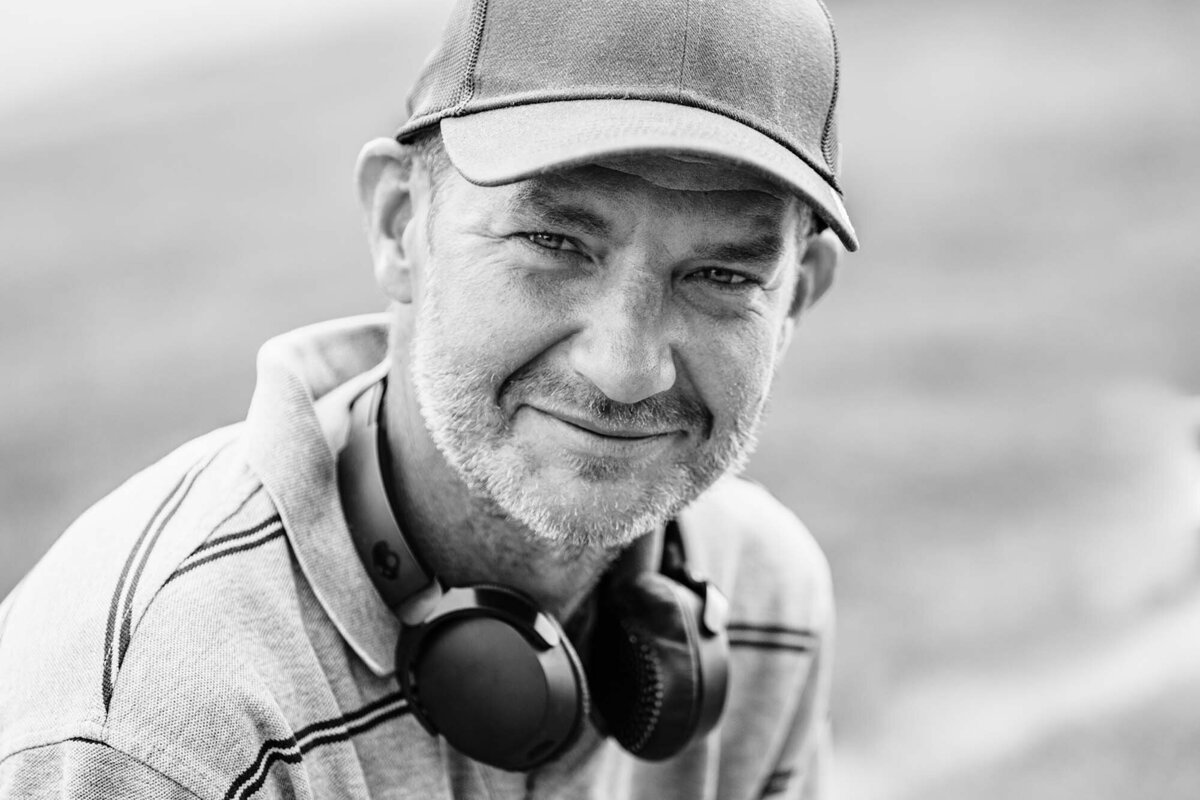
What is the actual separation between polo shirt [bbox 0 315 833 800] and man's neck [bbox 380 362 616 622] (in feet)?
0.30

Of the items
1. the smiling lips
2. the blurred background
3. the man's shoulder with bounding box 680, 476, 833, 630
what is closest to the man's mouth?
the smiling lips

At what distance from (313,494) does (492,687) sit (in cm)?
33

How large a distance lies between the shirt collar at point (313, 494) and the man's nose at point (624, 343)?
1.18ft

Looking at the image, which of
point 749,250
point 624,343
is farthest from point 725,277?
point 624,343

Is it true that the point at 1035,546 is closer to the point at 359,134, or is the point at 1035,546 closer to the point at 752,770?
the point at 752,770

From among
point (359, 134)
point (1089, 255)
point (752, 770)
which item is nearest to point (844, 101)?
point (1089, 255)

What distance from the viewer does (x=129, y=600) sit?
155 cm

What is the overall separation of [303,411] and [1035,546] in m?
3.53

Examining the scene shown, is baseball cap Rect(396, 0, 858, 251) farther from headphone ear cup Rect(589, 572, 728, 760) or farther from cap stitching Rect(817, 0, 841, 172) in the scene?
headphone ear cup Rect(589, 572, 728, 760)

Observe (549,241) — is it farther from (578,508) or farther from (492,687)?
(492,687)

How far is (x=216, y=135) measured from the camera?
7.38 meters

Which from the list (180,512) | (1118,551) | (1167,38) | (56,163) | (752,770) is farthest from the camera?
(1167,38)

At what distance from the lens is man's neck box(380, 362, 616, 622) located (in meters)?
1.84

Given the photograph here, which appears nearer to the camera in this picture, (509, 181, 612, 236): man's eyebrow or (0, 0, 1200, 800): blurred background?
(509, 181, 612, 236): man's eyebrow
